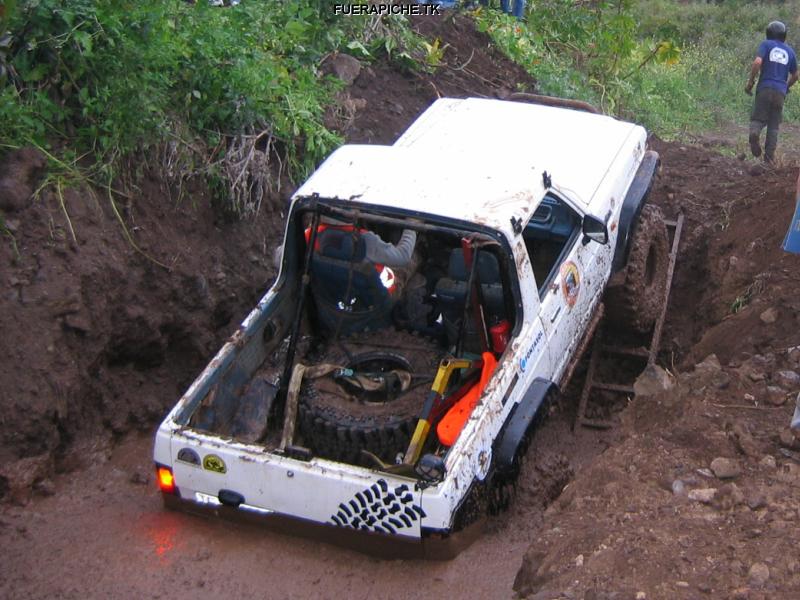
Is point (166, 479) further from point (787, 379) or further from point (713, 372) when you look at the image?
point (787, 379)

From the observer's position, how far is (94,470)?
19.5 feet

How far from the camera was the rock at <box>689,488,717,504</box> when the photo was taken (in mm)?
4383

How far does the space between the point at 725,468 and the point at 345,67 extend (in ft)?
18.8

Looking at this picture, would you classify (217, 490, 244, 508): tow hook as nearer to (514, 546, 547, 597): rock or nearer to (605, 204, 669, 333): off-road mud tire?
(514, 546, 547, 597): rock

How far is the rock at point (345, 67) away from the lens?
896 centimetres

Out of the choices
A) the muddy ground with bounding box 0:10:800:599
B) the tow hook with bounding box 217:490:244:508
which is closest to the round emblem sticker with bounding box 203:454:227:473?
the tow hook with bounding box 217:490:244:508

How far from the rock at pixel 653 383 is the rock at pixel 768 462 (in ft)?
3.74

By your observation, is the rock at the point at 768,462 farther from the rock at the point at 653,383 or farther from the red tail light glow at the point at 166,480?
the red tail light glow at the point at 166,480

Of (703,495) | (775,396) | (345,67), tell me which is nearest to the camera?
(703,495)

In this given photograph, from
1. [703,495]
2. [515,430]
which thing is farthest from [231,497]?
[703,495]

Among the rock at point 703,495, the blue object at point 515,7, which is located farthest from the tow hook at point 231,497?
the blue object at point 515,7

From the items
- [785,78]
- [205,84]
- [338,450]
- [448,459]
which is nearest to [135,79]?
[205,84]

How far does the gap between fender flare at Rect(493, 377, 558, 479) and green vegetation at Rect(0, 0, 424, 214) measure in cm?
286

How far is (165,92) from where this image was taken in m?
7.04
